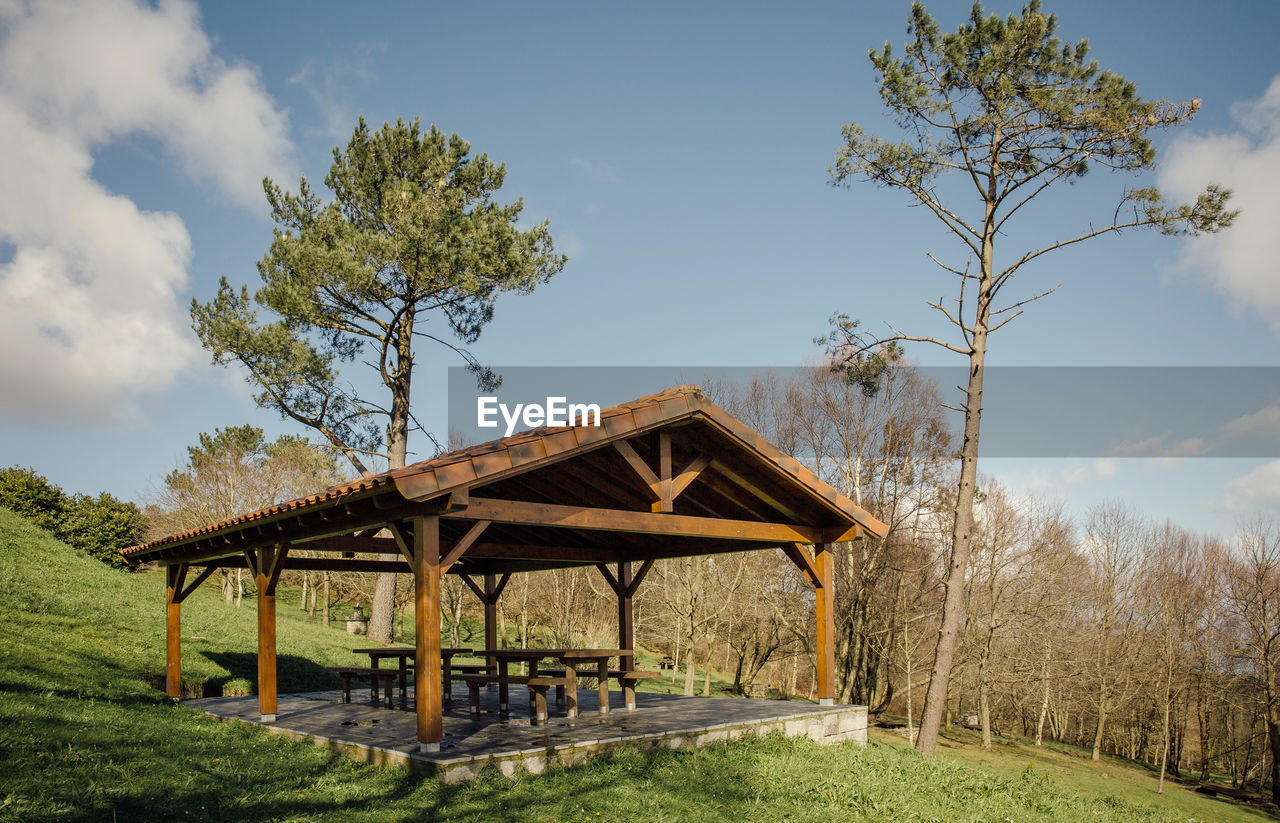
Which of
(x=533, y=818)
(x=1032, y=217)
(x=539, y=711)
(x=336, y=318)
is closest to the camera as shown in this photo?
(x=533, y=818)

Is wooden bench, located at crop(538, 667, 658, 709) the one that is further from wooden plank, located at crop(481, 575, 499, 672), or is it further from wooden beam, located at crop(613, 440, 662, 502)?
wooden plank, located at crop(481, 575, 499, 672)

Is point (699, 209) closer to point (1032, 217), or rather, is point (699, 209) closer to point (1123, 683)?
point (1032, 217)

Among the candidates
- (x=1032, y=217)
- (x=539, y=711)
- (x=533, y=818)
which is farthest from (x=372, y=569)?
(x=1032, y=217)

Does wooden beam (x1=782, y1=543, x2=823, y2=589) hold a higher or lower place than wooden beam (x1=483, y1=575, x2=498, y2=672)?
higher

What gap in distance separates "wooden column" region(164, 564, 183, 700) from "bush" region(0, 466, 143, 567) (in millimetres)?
14658

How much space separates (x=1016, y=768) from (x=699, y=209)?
52.9ft

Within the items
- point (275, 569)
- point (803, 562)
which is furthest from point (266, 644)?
point (803, 562)

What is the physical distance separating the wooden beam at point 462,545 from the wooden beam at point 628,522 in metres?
0.11

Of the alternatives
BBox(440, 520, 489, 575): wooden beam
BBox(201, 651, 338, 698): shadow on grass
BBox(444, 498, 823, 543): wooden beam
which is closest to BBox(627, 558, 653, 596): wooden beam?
BBox(444, 498, 823, 543): wooden beam

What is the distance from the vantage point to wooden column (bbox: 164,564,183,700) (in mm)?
9812

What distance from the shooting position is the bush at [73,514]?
71.5ft

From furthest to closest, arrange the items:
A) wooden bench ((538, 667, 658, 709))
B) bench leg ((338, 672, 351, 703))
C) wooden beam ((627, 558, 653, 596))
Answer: wooden beam ((627, 558, 653, 596))
bench leg ((338, 672, 351, 703))
wooden bench ((538, 667, 658, 709))

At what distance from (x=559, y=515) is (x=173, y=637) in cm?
620

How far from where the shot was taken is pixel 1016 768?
19.4m
